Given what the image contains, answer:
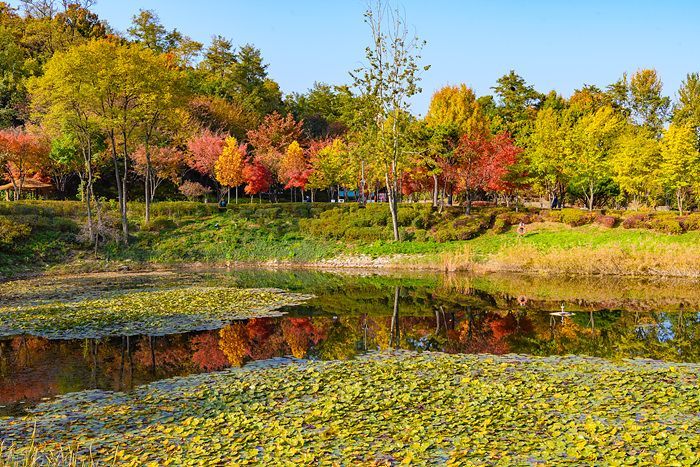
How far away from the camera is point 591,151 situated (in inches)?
1715

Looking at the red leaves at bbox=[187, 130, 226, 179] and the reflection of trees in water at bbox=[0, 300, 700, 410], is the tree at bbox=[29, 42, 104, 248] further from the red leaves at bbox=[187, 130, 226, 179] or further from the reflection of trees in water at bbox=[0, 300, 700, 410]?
the reflection of trees in water at bbox=[0, 300, 700, 410]

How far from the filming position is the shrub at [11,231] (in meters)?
36.6

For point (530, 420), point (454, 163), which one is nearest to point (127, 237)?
point (454, 163)

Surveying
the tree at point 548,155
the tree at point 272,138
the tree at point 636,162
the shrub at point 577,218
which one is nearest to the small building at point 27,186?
the tree at point 272,138

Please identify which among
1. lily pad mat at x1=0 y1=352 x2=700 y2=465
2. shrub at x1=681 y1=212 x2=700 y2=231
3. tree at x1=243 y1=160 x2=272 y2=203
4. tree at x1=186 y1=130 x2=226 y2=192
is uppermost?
tree at x1=186 y1=130 x2=226 y2=192

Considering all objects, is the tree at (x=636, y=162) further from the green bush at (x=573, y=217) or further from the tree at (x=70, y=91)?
the tree at (x=70, y=91)

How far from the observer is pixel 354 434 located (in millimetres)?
9328

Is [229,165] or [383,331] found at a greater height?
[229,165]

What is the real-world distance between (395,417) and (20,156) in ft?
158

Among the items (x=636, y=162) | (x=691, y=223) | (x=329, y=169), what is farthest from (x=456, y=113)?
(x=691, y=223)

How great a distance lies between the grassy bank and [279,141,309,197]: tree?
1225cm

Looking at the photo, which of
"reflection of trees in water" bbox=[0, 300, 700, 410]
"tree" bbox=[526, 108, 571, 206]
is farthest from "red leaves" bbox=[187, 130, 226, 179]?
"reflection of trees in water" bbox=[0, 300, 700, 410]

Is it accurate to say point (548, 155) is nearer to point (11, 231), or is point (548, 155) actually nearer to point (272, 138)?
point (272, 138)

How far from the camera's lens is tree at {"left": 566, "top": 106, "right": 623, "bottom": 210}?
43.0 metres
